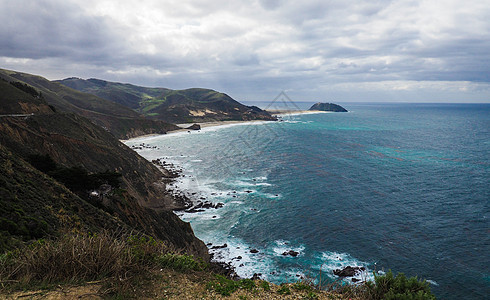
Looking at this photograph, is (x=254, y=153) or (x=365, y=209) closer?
(x=365, y=209)

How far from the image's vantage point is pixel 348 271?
27.2 metres

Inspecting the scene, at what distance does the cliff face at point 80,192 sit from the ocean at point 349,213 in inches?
227

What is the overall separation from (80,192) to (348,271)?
90.7 feet

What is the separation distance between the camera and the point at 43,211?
17812 mm

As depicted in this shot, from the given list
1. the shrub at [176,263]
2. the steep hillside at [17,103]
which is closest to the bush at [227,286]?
the shrub at [176,263]

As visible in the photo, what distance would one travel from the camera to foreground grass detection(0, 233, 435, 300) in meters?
8.45

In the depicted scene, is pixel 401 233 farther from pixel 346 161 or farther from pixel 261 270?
pixel 346 161

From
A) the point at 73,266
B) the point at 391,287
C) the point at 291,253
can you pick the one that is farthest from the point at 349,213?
the point at 73,266

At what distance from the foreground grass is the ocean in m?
1.92

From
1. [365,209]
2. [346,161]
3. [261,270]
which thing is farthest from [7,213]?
[346,161]

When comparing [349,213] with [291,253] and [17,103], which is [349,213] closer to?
[291,253]

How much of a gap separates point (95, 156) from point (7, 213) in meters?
32.5

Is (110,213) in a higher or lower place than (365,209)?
higher

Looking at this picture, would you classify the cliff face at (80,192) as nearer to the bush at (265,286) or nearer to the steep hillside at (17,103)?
the steep hillside at (17,103)
